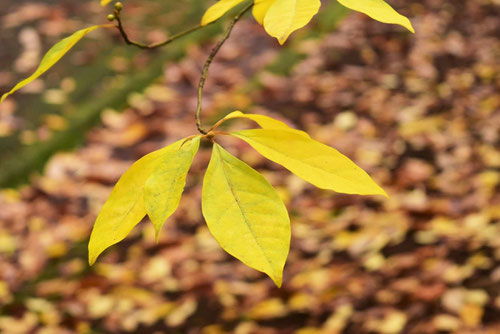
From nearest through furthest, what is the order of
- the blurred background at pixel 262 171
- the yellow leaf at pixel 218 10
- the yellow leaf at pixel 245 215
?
1. the yellow leaf at pixel 245 215
2. the yellow leaf at pixel 218 10
3. the blurred background at pixel 262 171

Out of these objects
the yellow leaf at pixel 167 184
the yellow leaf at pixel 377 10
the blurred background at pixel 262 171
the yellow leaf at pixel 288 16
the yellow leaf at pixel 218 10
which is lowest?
the blurred background at pixel 262 171

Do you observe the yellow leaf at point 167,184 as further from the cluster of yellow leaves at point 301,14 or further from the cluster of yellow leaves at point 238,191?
the cluster of yellow leaves at point 301,14

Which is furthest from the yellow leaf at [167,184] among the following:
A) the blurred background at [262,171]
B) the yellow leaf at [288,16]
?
the blurred background at [262,171]

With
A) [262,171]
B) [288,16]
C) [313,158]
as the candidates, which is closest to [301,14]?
[288,16]

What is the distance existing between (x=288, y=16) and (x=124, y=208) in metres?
0.21

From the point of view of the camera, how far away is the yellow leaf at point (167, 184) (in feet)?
1.51

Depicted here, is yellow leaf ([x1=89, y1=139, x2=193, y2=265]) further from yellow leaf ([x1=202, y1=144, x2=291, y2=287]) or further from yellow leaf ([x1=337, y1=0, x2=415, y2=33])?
yellow leaf ([x1=337, y1=0, x2=415, y2=33])

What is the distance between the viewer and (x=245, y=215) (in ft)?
1.53

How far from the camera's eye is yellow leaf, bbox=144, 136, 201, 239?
1.51ft

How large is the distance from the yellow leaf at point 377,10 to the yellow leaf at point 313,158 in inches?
4.5

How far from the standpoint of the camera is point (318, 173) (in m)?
0.48

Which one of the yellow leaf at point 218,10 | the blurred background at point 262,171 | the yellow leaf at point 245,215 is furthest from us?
the blurred background at point 262,171

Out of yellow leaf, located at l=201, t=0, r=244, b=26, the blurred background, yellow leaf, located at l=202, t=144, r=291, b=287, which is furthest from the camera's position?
the blurred background

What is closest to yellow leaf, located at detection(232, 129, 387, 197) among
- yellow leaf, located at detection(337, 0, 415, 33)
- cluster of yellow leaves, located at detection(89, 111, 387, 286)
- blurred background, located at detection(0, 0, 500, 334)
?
cluster of yellow leaves, located at detection(89, 111, 387, 286)
